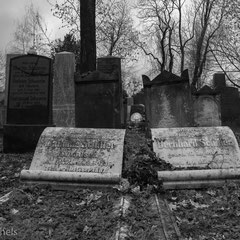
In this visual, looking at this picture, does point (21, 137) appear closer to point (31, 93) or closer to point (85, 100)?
point (31, 93)

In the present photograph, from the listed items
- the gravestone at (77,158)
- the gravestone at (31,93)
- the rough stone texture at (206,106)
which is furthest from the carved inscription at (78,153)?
the rough stone texture at (206,106)

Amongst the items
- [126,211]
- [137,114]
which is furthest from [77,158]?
[137,114]

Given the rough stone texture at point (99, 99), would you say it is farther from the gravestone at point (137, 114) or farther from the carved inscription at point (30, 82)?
the gravestone at point (137, 114)

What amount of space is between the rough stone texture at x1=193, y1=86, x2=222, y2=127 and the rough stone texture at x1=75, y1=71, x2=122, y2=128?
19.5ft

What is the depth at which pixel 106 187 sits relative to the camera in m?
4.30

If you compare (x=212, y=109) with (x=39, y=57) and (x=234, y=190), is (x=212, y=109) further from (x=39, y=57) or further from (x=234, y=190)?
(x=234, y=190)

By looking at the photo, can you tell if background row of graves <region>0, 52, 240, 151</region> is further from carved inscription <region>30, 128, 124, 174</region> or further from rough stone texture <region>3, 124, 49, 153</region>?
carved inscription <region>30, 128, 124, 174</region>

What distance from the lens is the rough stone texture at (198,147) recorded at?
4.76 m

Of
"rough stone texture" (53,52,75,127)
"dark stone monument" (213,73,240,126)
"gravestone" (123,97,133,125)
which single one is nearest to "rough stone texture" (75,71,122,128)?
"rough stone texture" (53,52,75,127)

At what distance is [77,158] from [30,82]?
3.69 m

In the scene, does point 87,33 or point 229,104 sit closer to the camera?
point 87,33

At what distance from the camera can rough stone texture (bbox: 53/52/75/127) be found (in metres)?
9.95

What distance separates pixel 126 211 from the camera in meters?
3.48

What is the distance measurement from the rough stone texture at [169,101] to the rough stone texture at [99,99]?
94 centimetres
